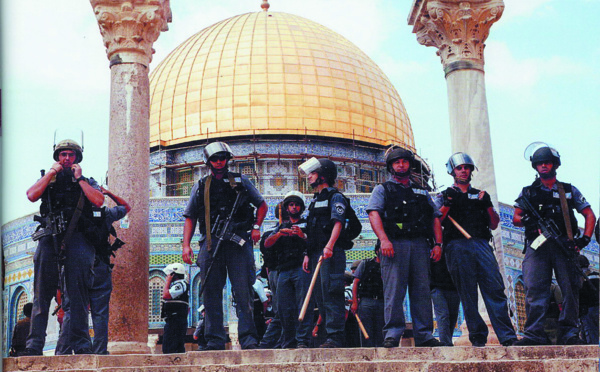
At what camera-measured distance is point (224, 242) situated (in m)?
6.46

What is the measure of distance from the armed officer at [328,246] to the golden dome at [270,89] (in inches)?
643

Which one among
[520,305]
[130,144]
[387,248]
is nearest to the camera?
[387,248]

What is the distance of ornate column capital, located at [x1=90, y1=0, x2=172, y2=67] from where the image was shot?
929 cm

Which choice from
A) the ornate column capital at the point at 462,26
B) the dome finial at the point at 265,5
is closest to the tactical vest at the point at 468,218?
the ornate column capital at the point at 462,26

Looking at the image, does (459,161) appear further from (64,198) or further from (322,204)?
(64,198)

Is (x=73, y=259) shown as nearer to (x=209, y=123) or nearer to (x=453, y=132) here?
(x=453, y=132)

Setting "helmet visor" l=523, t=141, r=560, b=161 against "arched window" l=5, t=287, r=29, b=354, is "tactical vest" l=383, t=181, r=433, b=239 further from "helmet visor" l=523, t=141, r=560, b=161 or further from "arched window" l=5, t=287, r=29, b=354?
"arched window" l=5, t=287, r=29, b=354

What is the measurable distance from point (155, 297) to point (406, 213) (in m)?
12.8

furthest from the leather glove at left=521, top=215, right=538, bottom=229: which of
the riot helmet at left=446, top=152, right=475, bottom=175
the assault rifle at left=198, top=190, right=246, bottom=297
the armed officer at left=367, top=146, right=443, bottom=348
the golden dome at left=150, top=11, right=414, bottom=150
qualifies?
the golden dome at left=150, top=11, right=414, bottom=150

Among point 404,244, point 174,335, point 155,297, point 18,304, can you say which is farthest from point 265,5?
point 404,244

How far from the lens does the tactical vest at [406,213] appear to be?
6.30 m

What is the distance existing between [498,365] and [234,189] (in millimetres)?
2461

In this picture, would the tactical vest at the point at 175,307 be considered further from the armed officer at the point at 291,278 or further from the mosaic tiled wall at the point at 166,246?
the mosaic tiled wall at the point at 166,246

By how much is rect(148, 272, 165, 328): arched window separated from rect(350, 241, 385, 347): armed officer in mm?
10575
